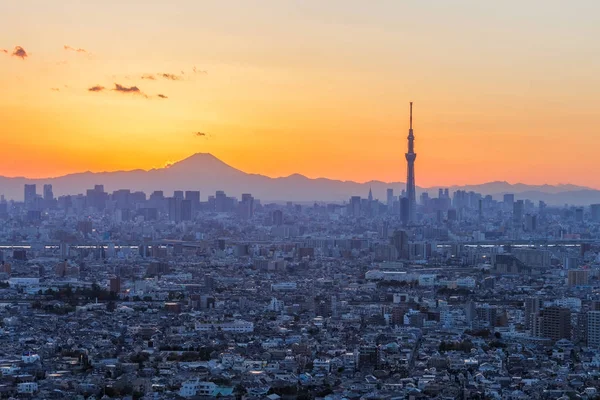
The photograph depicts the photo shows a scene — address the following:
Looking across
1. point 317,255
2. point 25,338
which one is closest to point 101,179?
point 317,255

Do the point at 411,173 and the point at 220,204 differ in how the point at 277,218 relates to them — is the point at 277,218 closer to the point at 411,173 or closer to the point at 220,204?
the point at 411,173

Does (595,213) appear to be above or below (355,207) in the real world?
below

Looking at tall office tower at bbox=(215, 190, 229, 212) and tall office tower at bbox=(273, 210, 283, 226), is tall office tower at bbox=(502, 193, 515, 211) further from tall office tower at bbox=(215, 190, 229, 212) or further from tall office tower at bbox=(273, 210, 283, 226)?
tall office tower at bbox=(273, 210, 283, 226)

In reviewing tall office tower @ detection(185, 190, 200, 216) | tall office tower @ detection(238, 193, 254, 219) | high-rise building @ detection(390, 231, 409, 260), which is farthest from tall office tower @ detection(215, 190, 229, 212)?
high-rise building @ detection(390, 231, 409, 260)

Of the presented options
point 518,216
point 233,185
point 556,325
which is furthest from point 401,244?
point 233,185

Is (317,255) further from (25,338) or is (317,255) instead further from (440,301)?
(25,338)

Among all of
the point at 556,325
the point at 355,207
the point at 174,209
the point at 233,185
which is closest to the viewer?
the point at 556,325
